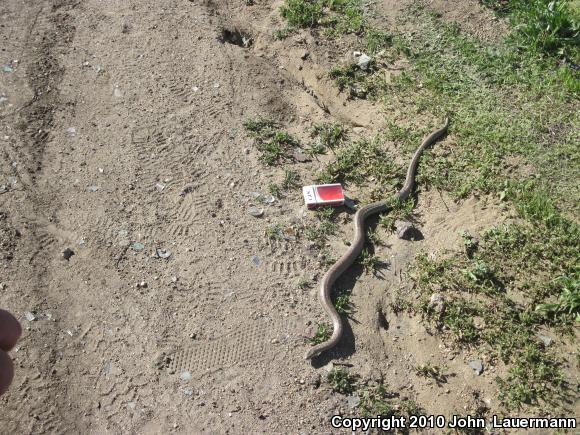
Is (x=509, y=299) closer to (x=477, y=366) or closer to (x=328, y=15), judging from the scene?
(x=477, y=366)

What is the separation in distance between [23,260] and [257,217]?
2419mm

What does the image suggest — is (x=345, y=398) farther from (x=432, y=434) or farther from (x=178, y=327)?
(x=178, y=327)

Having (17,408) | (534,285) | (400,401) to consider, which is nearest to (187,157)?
(17,408)

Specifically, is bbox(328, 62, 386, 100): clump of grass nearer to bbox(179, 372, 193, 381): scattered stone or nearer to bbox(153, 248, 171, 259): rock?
bbox(153, 248, 171, 259): rock

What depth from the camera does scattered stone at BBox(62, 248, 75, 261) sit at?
5516 millimetres

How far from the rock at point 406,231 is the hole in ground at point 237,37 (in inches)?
154

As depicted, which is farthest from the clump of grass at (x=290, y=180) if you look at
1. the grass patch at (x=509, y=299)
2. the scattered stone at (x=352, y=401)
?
the scattered stone at (x=352, y=401)

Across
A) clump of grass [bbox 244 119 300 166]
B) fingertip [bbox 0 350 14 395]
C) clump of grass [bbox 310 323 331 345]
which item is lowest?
clump of grass [bbox 310 323 331 345]

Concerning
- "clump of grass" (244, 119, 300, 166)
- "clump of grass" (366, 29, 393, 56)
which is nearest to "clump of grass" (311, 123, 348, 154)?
"clump of grass" (244, 119, 300, 166)

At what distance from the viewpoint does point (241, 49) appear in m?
7.77

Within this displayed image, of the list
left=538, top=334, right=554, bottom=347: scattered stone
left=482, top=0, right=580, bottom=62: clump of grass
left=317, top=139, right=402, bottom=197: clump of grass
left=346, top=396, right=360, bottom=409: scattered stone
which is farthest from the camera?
left=482, top=0, right=580, bottom=62: clump of grass

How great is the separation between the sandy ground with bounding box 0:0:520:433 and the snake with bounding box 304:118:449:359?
12 centimetres

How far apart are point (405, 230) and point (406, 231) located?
0.10 ft

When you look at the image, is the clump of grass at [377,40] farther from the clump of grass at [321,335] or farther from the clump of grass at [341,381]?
the clump of grass at [341,381]
